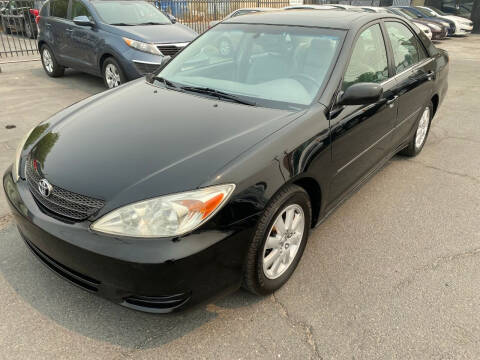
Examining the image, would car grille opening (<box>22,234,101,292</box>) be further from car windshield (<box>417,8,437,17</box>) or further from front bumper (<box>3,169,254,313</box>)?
car windshield (<box>417,8,437,17</box>)

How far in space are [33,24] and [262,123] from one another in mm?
14842

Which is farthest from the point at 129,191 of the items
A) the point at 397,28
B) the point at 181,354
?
the point at 397,28

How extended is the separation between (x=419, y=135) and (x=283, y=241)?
2.99 metres

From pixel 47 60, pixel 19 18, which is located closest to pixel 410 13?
pixel 47 60

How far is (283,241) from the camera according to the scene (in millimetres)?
2361

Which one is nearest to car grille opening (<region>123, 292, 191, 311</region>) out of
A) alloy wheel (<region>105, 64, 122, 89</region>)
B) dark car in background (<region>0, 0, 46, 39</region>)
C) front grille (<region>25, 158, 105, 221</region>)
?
front grille (<region>25, 158, 105, 221</region>)

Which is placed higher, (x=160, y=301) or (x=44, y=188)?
(x=44, y=188)

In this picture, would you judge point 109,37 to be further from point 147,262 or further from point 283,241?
point 147,262

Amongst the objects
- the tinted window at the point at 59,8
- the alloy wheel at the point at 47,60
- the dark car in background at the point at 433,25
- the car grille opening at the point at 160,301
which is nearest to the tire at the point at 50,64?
the alloy wheel at the point at 47,60

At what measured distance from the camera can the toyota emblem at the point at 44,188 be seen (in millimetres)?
2064

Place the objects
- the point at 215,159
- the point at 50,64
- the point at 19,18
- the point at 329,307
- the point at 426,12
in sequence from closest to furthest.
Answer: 1. the point at 215,159
2. the point at 329,307
3. the point at 50,64
4. the point at 19,18
5. the point at 426,12

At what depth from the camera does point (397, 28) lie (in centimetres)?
372

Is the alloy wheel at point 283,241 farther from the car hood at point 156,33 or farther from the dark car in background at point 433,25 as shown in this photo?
the dark car in background at point 433,25

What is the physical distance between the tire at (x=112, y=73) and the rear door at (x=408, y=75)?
14.4ft
